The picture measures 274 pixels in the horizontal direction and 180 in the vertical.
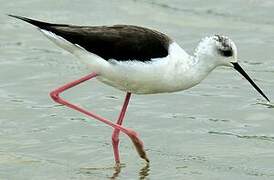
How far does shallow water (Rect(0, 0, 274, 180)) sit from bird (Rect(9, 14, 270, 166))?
624 mm

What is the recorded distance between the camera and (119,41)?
8.30 m

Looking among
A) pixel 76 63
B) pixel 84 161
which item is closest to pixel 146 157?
pixel 84 161

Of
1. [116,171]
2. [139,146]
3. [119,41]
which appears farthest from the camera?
[139,146]

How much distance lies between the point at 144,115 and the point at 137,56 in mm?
2013

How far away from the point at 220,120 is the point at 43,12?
519 centimetres

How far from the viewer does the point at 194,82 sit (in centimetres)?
843

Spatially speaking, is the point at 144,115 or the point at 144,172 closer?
the point at 144,172

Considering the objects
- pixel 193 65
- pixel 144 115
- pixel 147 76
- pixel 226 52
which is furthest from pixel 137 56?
pixel 144 115

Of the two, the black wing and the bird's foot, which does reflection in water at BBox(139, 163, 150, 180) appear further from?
the black wing

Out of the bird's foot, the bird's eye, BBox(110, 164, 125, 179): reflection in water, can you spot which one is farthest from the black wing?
Answer: BBox(110, 164, 125, 179): reflection in water

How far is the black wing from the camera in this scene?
823 cm

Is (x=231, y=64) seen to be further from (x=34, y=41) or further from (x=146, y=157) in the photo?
(x=34, y=41)

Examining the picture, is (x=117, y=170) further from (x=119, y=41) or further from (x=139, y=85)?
(x=119, y=41)

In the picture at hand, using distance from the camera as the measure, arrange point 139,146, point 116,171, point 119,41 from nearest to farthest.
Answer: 1. point 119,41
2. point 116,171
3. point 139,146
